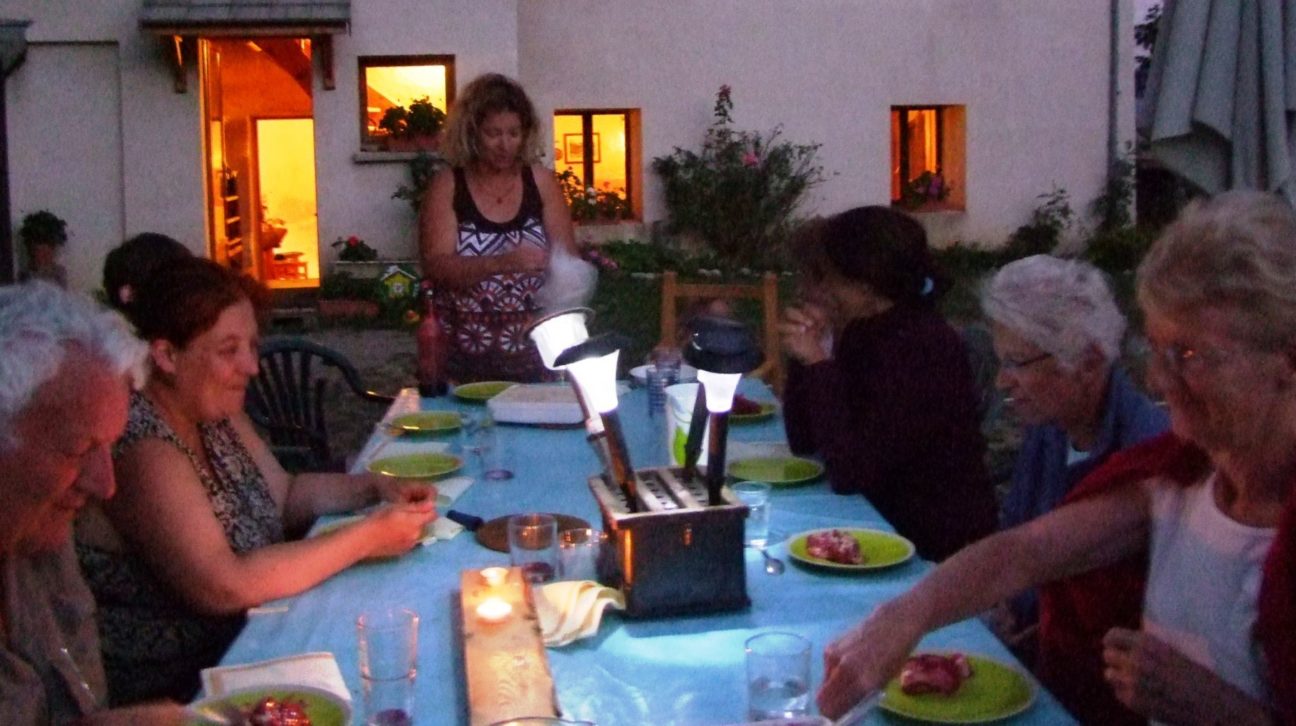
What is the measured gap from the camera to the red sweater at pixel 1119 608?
179 centimetres

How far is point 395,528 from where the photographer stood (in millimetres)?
2582

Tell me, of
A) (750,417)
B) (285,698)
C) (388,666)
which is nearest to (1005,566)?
(388,666)

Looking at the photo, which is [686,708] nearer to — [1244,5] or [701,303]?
[1244,5]

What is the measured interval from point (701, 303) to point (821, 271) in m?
1.99

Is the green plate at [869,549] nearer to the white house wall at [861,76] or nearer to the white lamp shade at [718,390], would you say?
the white lamp shade at [718,390]

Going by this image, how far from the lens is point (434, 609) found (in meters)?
2.34

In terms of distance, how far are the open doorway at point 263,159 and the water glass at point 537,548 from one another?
391 inches

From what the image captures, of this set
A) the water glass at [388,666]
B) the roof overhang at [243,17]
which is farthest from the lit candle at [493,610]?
the roof overhang at [243,17]

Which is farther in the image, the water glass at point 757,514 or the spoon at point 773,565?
the water glass at point 757,514

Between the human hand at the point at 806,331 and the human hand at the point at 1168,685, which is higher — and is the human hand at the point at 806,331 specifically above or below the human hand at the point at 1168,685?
above

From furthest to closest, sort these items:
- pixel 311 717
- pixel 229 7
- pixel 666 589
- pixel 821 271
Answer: pixel 229 7, pixel 821 271, pixel 666 589, pixel 311 717

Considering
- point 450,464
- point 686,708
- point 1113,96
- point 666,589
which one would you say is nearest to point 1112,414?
point 666,589

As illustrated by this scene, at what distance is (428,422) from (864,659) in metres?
2.29

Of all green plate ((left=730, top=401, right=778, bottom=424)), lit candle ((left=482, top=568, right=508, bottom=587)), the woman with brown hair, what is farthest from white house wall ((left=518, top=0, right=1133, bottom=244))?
lit candle ((left=482, top=568, right=508, bottom=587))
